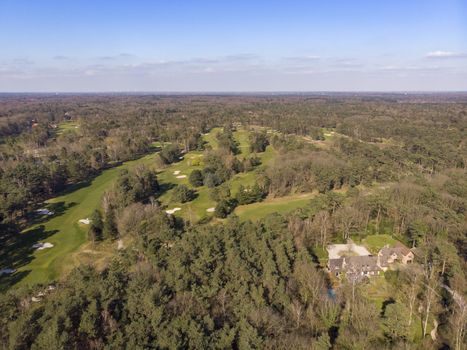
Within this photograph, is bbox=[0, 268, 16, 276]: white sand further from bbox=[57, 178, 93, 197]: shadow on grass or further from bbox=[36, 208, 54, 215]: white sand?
bbox=[57, 178, 93, 197]: shadow on grass

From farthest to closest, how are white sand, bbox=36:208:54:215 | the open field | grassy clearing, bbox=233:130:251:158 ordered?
grassy clearing, bbox=233:130:251:158 → white sand, bbox=36:208:54:215 → the open field

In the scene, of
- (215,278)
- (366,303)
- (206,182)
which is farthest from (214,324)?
(206,182)

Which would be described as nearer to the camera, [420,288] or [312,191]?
[420,288]

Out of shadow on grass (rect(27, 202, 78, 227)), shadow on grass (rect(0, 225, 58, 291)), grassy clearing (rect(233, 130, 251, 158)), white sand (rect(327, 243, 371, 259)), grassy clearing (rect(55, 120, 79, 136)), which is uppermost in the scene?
grassy clearing (rect(55, 120, 79, 136))

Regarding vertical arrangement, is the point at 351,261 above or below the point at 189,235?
below

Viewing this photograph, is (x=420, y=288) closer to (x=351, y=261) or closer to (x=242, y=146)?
(x=351, y=261)

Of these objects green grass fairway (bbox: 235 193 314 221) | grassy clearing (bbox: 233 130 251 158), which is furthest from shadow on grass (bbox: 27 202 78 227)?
grassy clearing (bbox: 233 130 251 158)
